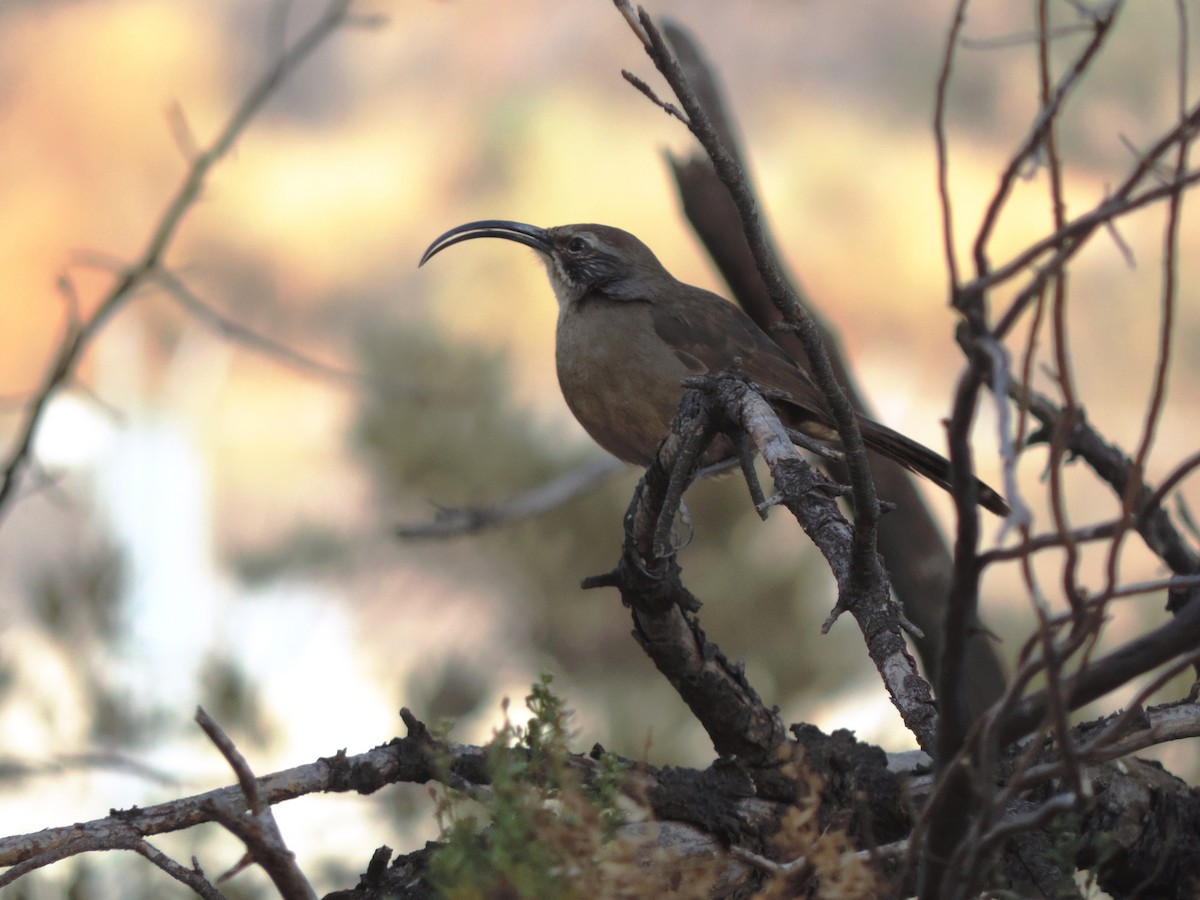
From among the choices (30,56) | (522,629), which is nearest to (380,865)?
(522,629)

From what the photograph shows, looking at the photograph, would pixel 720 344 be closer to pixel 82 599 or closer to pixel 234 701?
pixel 234 701

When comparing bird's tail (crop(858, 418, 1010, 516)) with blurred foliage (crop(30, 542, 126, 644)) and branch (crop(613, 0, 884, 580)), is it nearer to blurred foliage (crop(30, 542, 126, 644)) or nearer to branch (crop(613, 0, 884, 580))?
branch (crop(613, 0, 884, 580))

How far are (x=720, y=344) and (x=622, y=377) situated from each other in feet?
0.95

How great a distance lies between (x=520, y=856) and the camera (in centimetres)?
109

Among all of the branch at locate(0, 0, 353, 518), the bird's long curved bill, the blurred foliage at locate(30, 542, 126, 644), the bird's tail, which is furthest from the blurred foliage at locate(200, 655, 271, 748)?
the bird's tail

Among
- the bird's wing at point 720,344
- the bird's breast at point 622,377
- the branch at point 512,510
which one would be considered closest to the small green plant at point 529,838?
the branch at point 512,510

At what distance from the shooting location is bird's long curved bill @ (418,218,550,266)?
3314mm

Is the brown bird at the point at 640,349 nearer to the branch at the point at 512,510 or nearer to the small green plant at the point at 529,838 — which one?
the branch at the point at 512,510

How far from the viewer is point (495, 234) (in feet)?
11.3

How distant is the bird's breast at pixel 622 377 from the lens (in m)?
2.93

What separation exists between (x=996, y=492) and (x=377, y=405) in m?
3.37

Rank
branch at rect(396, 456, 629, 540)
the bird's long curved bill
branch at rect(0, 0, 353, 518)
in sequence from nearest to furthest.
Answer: branch at rect(0, 0, 353, 518) < branch at rect(396, 456, 629, 540) < the bird's long curved bill

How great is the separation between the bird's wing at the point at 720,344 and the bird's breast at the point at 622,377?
36 millimetres

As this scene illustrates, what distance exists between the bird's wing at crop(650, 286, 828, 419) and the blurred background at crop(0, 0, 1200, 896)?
40cm
